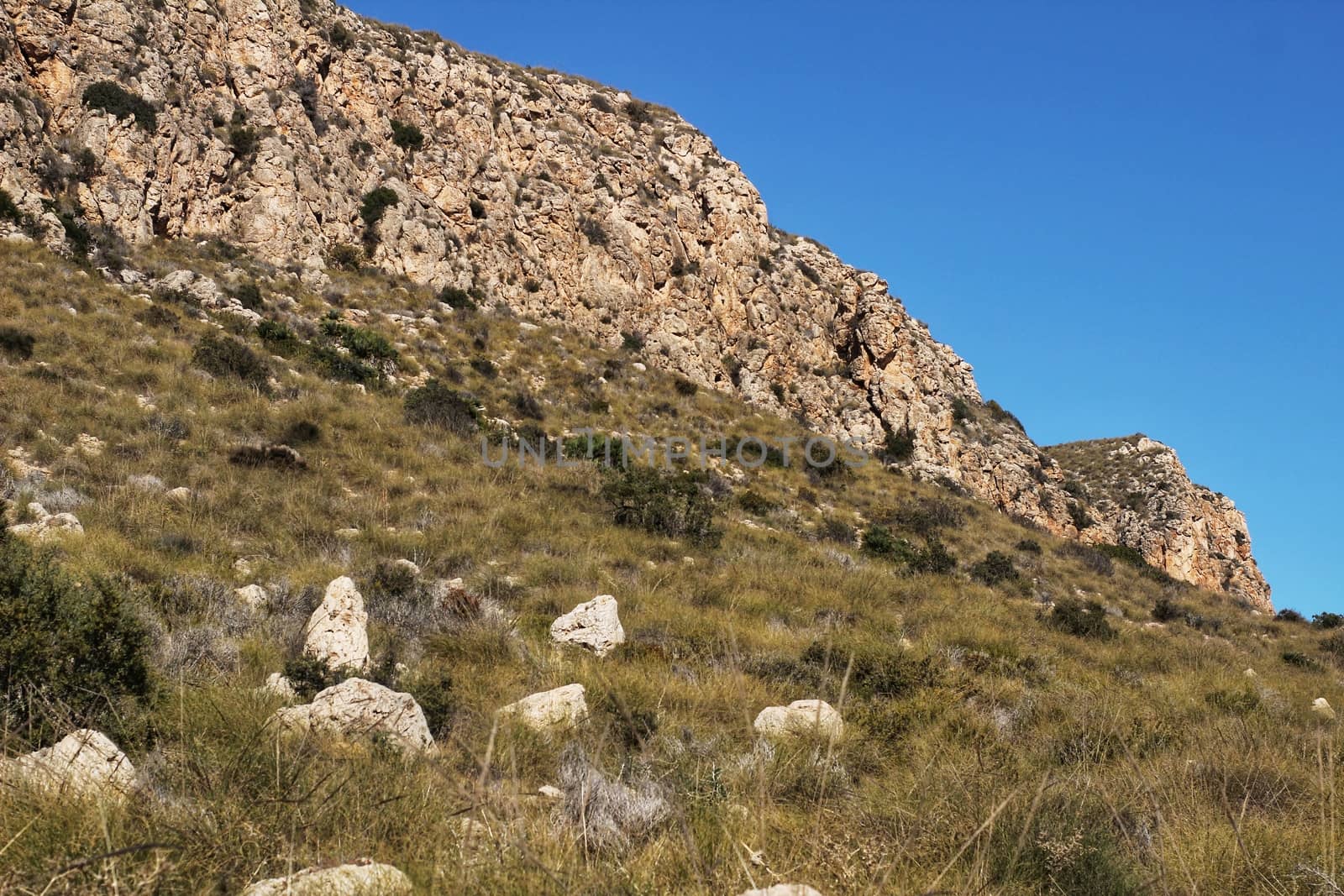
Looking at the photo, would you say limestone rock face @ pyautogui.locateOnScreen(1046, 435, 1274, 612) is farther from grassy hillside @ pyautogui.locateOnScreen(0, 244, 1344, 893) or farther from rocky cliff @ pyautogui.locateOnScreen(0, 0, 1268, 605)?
grassy hillside @ pyautogui.locateOnScreen(0, 244, 1344, 893)

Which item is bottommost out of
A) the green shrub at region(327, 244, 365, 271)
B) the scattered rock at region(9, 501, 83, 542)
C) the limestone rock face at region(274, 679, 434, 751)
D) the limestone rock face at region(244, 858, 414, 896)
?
the scattered rock at region(9, 501, 83, 542)

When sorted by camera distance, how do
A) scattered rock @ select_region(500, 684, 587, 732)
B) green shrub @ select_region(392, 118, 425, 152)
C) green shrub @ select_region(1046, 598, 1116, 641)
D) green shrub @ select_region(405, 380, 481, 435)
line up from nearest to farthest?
scattered rock @ select_region(500, 684, 587, 732) → green shrub @ select_region(1046, 598, 1116, 641) → green shrub @ select_region(405, 380, 481, 435) → green shrub @ select_region(392, 118, 425, 152)

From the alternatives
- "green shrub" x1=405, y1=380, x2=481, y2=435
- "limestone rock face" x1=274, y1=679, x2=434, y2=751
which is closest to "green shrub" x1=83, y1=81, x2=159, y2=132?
"green shrub" x1=405, y1=380, x2=481, y2=435

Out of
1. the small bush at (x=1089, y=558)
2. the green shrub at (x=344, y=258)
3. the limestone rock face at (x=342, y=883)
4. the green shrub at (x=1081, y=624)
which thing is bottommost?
the limestone rock face at (x=342, y=883)

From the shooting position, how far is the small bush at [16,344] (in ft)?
34.5

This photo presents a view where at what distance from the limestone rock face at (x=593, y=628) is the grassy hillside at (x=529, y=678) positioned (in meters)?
0.17

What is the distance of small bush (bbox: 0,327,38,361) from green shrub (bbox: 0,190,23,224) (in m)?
6.33

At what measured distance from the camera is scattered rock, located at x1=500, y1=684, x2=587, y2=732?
13.1 ft

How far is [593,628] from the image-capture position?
5840mm

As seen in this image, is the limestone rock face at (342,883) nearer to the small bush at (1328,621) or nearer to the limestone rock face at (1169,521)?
the small bush at (1328,621)

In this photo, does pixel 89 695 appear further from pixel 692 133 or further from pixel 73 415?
pixel 692 133

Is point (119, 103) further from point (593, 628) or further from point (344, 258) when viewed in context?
point (593, 628)

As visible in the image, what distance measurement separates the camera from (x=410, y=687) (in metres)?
4.22

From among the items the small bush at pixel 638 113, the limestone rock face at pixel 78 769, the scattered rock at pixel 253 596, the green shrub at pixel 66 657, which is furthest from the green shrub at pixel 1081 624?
the small bush at pixel 638 113
